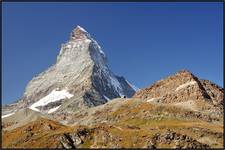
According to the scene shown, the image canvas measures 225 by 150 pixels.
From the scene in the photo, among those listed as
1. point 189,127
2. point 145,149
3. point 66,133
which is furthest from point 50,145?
point 189,127

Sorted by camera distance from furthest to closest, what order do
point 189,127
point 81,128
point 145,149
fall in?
point 189,127 → point 81,128 → point 145,149

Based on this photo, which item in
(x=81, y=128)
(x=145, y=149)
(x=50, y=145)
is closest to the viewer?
(x=145, y=149)

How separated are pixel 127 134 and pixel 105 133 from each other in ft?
25.3

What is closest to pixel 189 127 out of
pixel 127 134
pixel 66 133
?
pixel 127 134

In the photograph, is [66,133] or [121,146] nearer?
[121,146]

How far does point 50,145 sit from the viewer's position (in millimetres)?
155250

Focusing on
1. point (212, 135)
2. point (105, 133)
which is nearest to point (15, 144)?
point (105, 133)

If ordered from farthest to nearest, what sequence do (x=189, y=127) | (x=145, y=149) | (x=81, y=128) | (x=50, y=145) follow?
(x=189, y=127) < (x=81, y=128) < (x=50, y=145) < (x=145, y=149)

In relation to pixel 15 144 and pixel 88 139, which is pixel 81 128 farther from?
pixel 15 144

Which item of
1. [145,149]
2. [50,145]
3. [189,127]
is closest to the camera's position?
[145,149]

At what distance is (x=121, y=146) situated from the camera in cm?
14700

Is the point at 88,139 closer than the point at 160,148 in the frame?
No

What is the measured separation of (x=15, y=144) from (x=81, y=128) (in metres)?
26.2

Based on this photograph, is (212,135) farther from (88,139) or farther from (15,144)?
(15,144)
